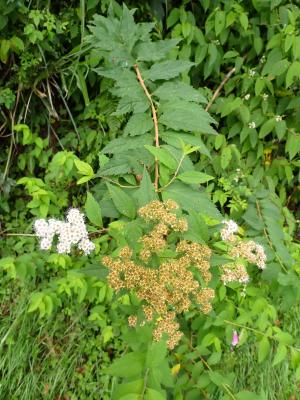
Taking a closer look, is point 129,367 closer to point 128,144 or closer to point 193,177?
point 193,177

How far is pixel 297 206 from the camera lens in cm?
284

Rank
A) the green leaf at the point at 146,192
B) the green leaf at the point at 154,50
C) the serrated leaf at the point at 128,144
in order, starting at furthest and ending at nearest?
the green leaf at the point at 154,50 < the serrated leaf at the point at 128,144 < the green leaf at the point at 146,192

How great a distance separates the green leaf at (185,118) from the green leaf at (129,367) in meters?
0.72

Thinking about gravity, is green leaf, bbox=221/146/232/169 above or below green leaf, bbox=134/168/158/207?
below

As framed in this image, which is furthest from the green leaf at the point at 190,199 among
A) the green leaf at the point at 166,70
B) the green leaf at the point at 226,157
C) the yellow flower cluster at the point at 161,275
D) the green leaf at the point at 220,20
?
the green leaf at the point at 220,20

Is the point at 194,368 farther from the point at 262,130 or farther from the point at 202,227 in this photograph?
the point at 262,130

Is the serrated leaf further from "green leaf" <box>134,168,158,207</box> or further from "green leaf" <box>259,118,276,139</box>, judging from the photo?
"green leaf" <box>259,118,276,139</box>

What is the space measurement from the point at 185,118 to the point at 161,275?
2.05 feet

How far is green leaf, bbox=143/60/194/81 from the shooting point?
149 centimetres

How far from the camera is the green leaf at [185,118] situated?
134 centimetres

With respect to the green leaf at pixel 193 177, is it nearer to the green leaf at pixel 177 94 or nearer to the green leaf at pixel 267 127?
the green leaf at pixel 177 94

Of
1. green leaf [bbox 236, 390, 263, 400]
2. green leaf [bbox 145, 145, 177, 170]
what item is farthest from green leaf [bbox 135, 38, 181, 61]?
green leaf [bbox 236, 390, 263, 400]

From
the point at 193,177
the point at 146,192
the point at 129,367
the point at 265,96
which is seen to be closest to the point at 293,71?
the point at 265,96

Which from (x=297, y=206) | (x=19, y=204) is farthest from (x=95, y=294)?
(x=297, y=206)
